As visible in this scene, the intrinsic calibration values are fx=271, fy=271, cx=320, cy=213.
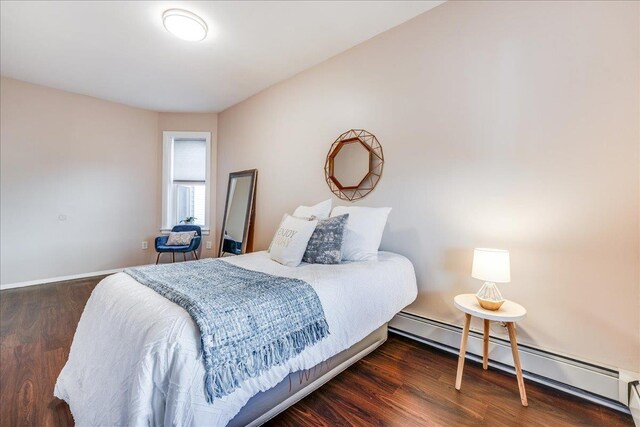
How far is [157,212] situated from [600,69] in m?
5.64

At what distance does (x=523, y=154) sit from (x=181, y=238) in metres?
4.38

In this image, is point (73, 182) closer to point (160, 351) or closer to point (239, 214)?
point (239, 214)

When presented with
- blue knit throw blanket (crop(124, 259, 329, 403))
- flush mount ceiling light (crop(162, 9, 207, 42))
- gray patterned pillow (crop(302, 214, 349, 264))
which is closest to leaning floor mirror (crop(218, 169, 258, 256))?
flush mount ceiling light (crop(162, 9, 207, 42))

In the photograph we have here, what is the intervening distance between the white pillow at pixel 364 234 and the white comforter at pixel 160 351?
0.87ft

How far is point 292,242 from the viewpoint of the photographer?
2131 millimetres

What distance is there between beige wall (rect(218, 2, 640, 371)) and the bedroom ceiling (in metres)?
0.40

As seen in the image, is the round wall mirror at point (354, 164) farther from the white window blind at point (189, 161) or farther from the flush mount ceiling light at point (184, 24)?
the white window blind at point (189, 161)

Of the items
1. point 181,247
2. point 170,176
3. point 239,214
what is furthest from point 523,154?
point 170,176

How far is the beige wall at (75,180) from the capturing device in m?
3.54

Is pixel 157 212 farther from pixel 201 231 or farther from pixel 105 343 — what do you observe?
pixel 105 343

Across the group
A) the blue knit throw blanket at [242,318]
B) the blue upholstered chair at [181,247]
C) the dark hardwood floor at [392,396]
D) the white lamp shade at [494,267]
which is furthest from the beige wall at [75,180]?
the white lamp shade at [494,267]

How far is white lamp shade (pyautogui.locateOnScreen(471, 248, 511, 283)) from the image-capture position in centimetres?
160

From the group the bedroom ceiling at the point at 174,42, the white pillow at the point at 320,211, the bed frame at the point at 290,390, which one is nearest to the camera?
the bed frame at the point at 290,390

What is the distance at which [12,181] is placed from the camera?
139 inches
